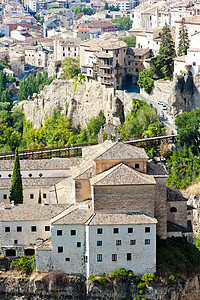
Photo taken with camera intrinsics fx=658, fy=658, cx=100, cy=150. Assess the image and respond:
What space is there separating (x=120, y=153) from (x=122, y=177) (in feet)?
7.71

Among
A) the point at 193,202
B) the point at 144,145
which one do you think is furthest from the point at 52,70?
the point at 193,202

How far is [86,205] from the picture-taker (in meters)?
45.8

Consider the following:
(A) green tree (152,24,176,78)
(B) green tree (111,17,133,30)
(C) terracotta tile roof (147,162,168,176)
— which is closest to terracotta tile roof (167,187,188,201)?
(C) terracotta tile roof (147,162,168,176)

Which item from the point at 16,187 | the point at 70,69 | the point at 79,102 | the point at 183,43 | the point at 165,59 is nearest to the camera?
the point at 16,187

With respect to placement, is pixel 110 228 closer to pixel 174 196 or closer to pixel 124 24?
pixel 174 196

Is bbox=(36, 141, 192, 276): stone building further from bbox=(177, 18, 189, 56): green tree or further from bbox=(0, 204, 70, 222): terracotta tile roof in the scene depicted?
bbox=(177, 18, 189, 56): green tree

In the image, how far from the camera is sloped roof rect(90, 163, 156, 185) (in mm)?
44781

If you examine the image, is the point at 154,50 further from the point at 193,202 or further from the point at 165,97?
the point at 193,202

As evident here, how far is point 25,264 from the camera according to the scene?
1801 inches

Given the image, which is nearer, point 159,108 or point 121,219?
point 121,219

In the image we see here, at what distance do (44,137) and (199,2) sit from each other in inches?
1488

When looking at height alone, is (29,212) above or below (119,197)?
below

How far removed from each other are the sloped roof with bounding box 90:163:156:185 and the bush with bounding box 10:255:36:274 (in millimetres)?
6908

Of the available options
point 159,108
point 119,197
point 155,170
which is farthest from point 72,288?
point 159,108
